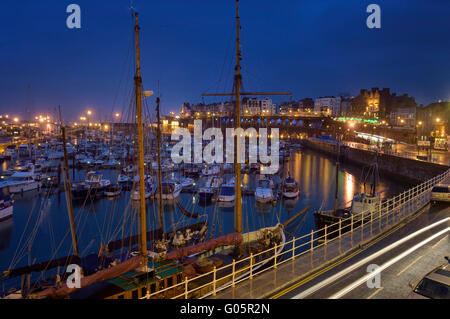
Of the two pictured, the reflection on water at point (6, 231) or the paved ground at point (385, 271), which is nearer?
the paved ground at point (385, 271)

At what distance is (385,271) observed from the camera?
30.8 ft

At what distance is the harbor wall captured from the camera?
40719 millimetres

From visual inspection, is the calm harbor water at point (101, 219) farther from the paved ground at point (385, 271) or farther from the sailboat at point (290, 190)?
the paved ground at point (385, 271)

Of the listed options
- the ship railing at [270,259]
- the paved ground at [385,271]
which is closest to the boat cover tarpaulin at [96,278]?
the ship railing at [270,259]

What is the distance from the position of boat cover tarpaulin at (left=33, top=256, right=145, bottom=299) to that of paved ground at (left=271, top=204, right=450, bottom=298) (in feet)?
19.1

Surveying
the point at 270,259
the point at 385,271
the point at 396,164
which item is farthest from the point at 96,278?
the point at 396,164

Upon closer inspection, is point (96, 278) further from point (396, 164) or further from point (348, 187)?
point (396, 164)

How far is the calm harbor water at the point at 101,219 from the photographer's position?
2278cm

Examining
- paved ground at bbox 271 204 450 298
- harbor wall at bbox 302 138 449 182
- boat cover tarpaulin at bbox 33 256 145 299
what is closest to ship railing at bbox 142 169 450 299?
paved ground at bbox 271 204 450 298

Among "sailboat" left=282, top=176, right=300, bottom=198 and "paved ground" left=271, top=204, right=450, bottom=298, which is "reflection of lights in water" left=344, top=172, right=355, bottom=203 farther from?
"paved ground" left=271, top=204, right=450, bottom=298

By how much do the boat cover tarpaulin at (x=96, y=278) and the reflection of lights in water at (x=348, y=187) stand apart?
3189cm
